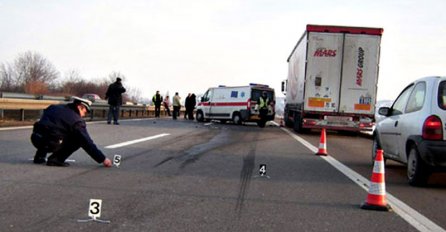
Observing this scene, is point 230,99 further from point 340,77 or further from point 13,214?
point 13,214

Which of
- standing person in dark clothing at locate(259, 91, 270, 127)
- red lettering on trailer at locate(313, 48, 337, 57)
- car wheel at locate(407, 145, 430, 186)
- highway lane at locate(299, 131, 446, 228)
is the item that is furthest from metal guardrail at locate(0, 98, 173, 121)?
car wheel at locate(407, 145, 430, 186)

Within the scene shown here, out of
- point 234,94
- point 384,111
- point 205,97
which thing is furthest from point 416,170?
point 205,97

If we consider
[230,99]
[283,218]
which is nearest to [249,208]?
[283,218]

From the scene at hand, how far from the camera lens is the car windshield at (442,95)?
763 cm

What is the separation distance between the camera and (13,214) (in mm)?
5121

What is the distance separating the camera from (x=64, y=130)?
8.21m

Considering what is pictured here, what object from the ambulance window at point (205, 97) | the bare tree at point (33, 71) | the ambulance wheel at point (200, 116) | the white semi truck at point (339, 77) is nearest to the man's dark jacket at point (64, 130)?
the white semi truck at point (339, 77)

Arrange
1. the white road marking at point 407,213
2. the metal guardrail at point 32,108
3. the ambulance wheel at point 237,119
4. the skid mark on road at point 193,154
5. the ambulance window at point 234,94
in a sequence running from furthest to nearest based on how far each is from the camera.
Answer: the ambulance window at point 234,94 < the ambulance wheel at point 237,119 < the metal guardrail at point 32,108 < the skid mark on road at point 193,154 < the white road marking at point 407,213

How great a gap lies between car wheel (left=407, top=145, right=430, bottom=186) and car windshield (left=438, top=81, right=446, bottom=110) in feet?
2.38

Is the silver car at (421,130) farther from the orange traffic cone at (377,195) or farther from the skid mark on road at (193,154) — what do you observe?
the skid mark on road at (193,154)

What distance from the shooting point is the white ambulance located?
87.9 ft

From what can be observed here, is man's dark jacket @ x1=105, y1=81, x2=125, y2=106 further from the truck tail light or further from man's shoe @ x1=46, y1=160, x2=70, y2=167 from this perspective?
the truck tail light

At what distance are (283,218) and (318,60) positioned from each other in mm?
13853

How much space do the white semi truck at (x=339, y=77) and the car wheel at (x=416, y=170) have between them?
1077 centimetres
